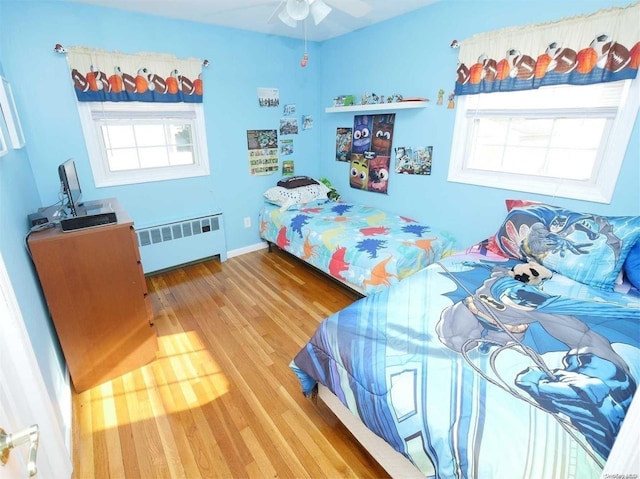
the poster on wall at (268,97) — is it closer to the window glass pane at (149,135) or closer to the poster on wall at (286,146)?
the poster on wall at (286,146)

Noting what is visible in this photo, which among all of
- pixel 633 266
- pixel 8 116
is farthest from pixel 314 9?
pixel 633 266

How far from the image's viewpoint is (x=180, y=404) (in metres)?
1.67

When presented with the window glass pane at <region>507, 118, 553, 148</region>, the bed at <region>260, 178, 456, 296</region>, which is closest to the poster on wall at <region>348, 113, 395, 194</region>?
the bed at <region>260, 178, 456, 296</region>

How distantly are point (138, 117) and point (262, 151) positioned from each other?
1192 millimetres

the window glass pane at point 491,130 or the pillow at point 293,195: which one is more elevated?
the window glass pane at point 491,130

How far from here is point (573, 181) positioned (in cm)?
207

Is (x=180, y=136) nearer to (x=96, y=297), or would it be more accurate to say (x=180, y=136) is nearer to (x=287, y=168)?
(x=287, y=168)

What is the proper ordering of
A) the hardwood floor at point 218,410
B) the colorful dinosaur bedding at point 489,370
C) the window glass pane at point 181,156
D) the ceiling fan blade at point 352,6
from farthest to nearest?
the window glass pane at point 181,156
the ceiling fan blade at point 352,6
the hardwood floor at point 218,410
the colorful dinosaur bedding at point 489,370

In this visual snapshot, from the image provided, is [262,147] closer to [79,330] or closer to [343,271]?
[343,271]

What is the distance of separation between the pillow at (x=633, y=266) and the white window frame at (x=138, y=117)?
10.6 ft

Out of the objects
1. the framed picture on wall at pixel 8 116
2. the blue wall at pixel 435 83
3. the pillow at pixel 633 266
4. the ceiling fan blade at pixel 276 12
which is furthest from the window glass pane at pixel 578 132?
the framed picture on wall at pixel 8 116

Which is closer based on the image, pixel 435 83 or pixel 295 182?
pixel 435 83

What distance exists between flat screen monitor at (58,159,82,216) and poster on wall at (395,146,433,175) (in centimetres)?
254

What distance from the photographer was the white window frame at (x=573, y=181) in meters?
1.77
